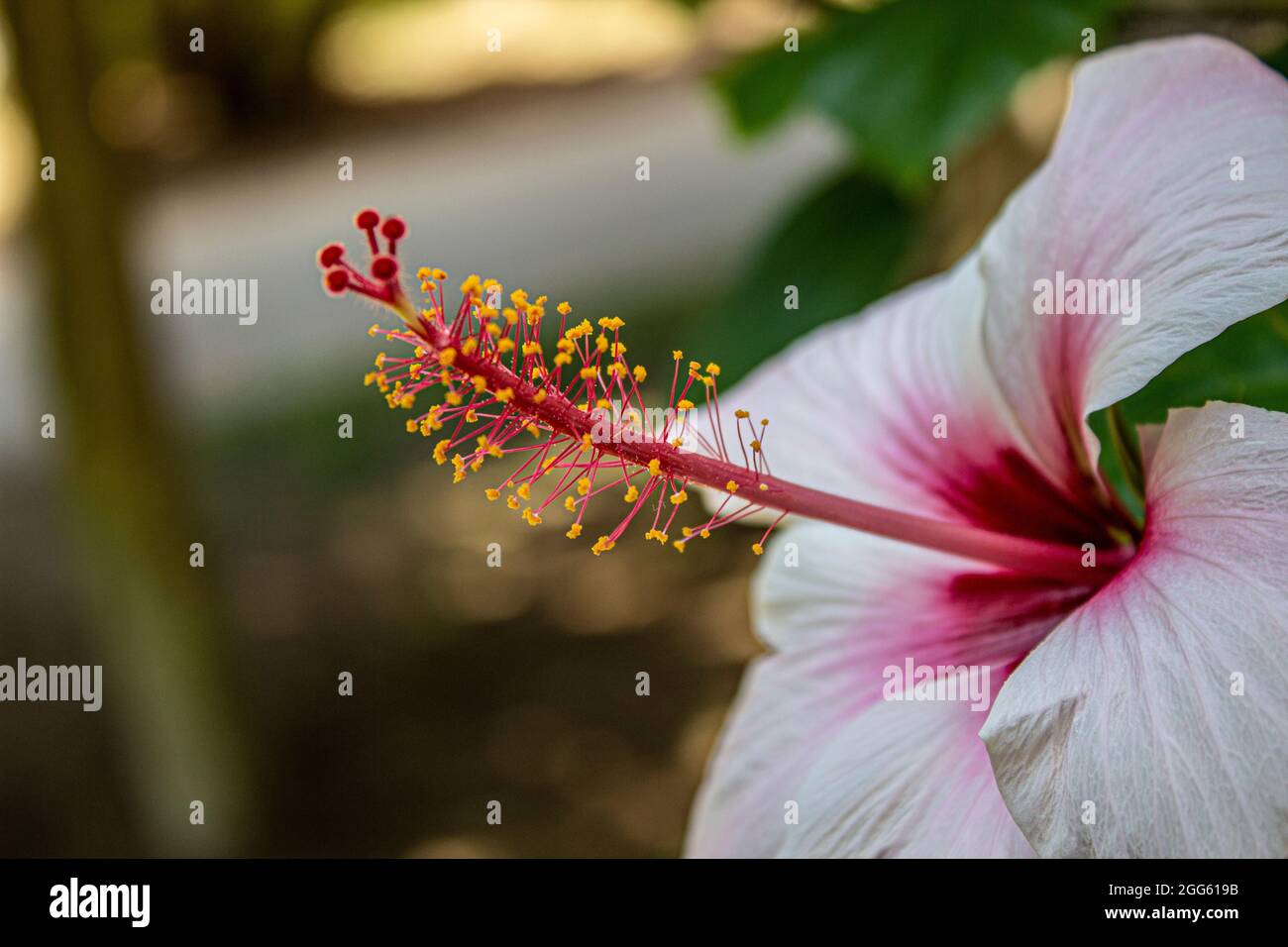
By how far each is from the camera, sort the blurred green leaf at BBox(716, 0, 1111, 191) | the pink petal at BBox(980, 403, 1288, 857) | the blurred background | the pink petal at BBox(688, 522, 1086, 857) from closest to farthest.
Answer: the pink petal at BBox(980, 403, 1288, 857), the pink petal at BBox(688, 522, 1086, 857), the blurred green leaf at BBox(716, 0, 1111, 191), the blurred background

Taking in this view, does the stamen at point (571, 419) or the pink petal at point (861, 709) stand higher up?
the stamen at point (571, 419)

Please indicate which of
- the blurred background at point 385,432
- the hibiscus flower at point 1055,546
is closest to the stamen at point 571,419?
the hibiscus flower at point 1055,546

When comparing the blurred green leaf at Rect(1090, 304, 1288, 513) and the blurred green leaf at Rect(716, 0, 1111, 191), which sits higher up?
the blurred green leaf at Rect(716, 0, 1111, 191)

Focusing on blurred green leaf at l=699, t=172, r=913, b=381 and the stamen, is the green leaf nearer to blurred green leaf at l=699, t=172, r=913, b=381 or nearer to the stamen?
the stamen

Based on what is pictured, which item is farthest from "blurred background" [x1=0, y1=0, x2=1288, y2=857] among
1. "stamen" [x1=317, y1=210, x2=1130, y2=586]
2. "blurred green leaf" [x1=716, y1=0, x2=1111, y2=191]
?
"stamen" [x1=317, y1=210, x2=1130, y2=586]

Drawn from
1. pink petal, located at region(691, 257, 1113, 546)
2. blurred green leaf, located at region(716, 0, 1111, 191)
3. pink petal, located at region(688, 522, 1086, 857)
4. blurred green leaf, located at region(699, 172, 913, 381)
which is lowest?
pink petal, located at region(688, 522, 1086, 857)

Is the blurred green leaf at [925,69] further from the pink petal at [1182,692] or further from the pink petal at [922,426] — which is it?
the pink petal at [1182,692]

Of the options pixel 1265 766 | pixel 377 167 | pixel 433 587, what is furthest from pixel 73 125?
pixel 377 167

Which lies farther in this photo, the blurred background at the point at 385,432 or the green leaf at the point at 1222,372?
the blurred background at the point at 385,432

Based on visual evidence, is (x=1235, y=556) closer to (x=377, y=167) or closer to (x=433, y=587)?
(x=433, y=587)
